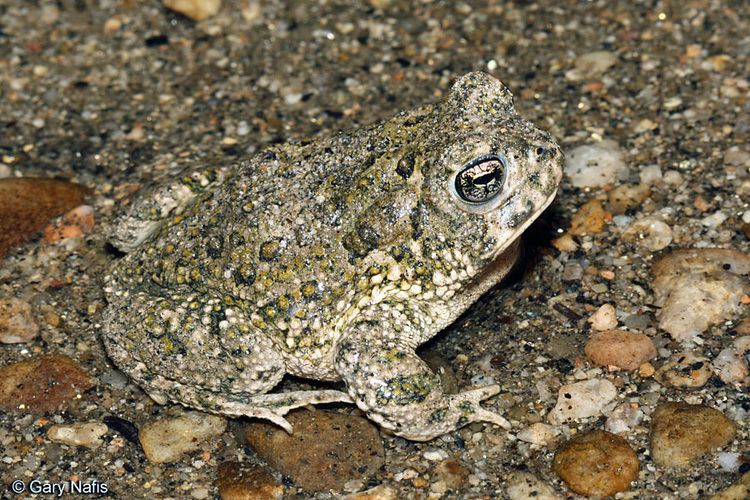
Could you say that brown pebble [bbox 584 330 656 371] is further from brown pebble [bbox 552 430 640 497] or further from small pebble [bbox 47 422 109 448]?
small pebble [bbox 47 422 109 448]

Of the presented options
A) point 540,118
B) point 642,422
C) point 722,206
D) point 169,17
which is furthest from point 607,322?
point 169,17

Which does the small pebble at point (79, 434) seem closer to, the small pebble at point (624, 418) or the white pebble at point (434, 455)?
the white pebble at point (434, 455)

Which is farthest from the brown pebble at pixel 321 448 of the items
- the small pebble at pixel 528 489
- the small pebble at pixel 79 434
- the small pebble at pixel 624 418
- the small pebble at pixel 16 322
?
the small pebble at pixel 16 322

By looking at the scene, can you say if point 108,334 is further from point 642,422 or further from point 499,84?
point 642,422

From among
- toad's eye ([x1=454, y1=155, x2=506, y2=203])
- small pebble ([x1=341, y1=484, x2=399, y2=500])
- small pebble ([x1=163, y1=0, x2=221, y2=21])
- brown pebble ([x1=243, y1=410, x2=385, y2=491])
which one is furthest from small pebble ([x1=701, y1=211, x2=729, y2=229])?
small pebble ([x1=163, y1=0, x2=221, y2=21])

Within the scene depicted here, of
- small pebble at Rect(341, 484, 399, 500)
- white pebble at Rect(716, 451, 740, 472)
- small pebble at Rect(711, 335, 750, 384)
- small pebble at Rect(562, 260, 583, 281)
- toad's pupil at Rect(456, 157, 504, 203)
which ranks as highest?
toad's pupil at Rect(456, 157, 504, 203)
